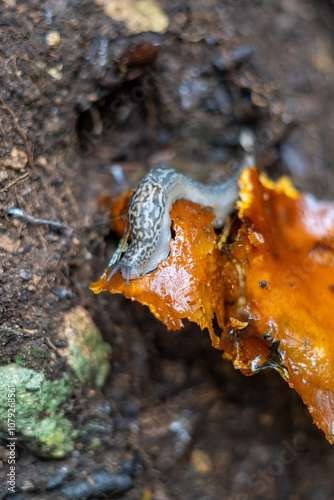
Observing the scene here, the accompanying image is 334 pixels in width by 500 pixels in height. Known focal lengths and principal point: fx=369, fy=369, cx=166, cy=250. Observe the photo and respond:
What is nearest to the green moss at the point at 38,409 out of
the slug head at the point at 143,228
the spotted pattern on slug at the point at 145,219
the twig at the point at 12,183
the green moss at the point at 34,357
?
the green moss at the point at 34,357

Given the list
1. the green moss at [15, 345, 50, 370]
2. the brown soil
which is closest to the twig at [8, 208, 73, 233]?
the brown soil

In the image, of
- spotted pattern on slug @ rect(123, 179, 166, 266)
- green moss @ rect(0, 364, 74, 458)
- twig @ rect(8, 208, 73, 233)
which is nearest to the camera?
green moss @ rect(0, 364, 74, 458)

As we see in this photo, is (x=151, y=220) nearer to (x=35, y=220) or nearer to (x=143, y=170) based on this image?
(x=35, y=220)

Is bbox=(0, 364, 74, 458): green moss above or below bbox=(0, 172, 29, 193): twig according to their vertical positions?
below

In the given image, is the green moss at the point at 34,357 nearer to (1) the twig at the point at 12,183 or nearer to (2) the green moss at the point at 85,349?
(2) the green moss at the point at 85,349

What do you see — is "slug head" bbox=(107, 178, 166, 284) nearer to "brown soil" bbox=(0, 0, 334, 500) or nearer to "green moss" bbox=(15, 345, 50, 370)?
"brown soil" bbox=(0, 0, 334, 500)

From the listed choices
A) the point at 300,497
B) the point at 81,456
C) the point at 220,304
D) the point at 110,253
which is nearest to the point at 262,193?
the point at 220,304

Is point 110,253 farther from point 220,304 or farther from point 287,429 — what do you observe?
point 287,429
